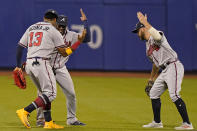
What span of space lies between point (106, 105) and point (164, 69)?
3425 mm

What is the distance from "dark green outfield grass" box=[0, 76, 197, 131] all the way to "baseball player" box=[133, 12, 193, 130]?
1.18 ft

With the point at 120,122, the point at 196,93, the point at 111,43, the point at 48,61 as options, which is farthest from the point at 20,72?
the point at 111,43

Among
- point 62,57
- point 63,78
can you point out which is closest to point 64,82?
point 63,78

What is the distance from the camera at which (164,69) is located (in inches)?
322

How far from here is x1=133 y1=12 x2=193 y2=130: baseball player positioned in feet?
26.1

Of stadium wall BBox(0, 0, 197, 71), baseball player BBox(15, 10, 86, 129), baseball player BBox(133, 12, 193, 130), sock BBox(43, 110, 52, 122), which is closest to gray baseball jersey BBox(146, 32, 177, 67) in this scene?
baseball player BBox(133, 12, 193, 130)

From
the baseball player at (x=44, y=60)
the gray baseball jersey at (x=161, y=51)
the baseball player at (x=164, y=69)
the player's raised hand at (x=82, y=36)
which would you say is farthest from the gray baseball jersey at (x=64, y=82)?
the gray baseball jersey at (x=161, y=51)

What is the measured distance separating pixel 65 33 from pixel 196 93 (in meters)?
6.58

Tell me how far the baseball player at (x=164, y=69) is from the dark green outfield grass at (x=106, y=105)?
361mm

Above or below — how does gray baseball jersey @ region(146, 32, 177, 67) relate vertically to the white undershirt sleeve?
below

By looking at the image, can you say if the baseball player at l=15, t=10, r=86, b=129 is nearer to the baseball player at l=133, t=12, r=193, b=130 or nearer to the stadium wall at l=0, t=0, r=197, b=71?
the baseball player at l=133, t=12, r=193, b=130

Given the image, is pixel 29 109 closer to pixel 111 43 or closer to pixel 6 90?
pixel 6 90

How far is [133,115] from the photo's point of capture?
990 cm

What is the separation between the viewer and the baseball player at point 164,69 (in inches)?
313
